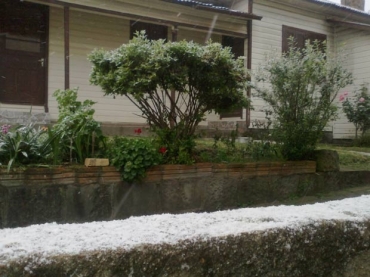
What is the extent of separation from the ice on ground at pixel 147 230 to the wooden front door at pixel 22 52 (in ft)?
30.1

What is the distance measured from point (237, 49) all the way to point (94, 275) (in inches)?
474

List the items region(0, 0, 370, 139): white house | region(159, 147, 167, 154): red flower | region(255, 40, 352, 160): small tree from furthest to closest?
region(0, 0, 370, 139): white house < region(255, 40, 352, 160): small tree < region(159, 147, 167, 154): red flower

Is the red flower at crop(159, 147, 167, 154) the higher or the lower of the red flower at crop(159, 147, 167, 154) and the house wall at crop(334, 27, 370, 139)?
the lower

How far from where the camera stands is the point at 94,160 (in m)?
5.05

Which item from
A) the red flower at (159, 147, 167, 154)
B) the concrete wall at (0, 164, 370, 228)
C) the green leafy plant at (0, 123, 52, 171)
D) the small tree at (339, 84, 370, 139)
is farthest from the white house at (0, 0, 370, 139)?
the concrete wall at (0, 164, 370, 228)

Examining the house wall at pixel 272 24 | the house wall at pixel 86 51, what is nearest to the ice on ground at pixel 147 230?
the house wall at pixel 86 51

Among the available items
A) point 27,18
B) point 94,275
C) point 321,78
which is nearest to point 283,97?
point 321,78

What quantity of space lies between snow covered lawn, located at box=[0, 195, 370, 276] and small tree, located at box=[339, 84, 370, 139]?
1098cm

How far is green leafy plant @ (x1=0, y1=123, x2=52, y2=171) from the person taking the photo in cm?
481

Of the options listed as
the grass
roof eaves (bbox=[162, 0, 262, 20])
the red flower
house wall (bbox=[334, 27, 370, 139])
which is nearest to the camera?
the red flower

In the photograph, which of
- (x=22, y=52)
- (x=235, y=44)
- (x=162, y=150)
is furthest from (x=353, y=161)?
(x=22, y=52)

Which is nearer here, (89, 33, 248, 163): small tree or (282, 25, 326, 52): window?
(89, 33, 248, 163): small tree

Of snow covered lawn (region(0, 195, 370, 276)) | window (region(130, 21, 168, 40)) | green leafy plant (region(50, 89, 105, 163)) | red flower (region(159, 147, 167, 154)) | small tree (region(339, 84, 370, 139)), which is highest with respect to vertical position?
window (region(130, 21, 168, 40))

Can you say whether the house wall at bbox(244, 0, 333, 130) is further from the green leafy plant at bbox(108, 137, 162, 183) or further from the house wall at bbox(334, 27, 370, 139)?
the green leafy plant at bbox(108, 137, 162, 183)
